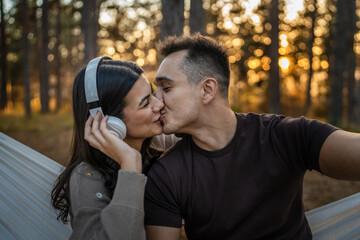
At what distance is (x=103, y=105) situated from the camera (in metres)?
2.12

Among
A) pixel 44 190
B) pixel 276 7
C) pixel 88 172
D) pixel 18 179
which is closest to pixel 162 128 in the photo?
pixel 88 172

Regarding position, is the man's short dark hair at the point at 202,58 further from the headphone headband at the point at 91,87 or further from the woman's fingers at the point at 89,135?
the woman's fingers at the point at 89,135

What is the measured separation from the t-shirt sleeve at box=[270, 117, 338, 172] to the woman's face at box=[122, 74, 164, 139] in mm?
852

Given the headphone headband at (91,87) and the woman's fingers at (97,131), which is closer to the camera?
the woman's fingers at (97,131)

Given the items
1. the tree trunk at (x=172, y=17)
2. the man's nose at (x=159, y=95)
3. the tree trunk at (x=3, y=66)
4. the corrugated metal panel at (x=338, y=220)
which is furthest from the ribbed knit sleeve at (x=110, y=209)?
the tree trunk at (x=3, y=66)

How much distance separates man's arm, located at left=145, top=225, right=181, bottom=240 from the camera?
5.93 ft

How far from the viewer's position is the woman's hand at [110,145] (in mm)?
1802

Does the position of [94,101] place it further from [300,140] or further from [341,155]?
[341,155]

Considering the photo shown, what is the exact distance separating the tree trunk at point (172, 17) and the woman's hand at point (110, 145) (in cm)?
281

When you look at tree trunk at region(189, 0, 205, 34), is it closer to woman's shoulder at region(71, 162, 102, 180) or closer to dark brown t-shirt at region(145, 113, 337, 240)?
dark brown t-shirt at region(145, 113, 337, 240)

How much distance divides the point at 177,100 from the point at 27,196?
1595 mm

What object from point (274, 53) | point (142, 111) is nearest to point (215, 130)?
point (142, 111)

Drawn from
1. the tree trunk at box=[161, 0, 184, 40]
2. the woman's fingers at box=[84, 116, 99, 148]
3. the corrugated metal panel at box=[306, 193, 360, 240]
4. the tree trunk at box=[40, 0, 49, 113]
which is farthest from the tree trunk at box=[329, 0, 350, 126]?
the tree trunk at box=[40, 0, 49, 113]

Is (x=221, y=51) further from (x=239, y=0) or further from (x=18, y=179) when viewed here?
(x=239, y=0)
